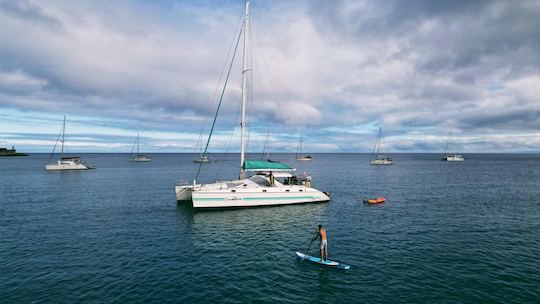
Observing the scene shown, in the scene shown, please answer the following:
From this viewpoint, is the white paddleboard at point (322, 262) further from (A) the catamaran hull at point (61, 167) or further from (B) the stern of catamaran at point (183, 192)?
(A) the catamaran hull at point (61, 167)

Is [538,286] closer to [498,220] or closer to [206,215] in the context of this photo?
[498,220]

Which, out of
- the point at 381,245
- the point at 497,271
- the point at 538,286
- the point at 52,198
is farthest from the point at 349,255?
the point at 52,198

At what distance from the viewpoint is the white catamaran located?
115 ft

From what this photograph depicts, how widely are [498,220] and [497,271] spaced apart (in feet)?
55.1

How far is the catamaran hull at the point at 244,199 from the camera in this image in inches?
1363

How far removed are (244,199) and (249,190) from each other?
50.4 inches

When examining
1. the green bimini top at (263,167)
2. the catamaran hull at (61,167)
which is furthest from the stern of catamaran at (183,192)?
the catamaran hull at (61,167)

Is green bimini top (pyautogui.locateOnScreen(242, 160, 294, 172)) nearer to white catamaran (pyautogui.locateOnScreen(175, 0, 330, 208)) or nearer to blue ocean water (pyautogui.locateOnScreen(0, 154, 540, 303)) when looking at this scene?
white catamaran (pyautogui.locateOnScreen(175, 0, 330, 208))

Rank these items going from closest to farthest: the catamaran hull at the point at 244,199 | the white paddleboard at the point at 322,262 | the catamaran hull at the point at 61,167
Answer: the white paddleboard at the point at 322,262, the catamaran hull at the point at 244,199, the catamaran hull at the point at 61,167

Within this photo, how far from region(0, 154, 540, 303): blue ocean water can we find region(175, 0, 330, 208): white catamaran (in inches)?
54.6

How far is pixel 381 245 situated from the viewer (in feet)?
77.3

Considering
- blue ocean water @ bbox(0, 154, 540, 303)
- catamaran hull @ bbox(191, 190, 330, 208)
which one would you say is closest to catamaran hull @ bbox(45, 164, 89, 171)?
blue ocean water @ bbox(0, 154, 540, 303)

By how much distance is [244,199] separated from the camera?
35.9m

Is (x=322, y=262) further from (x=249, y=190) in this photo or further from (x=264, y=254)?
(x=249, y=190)
